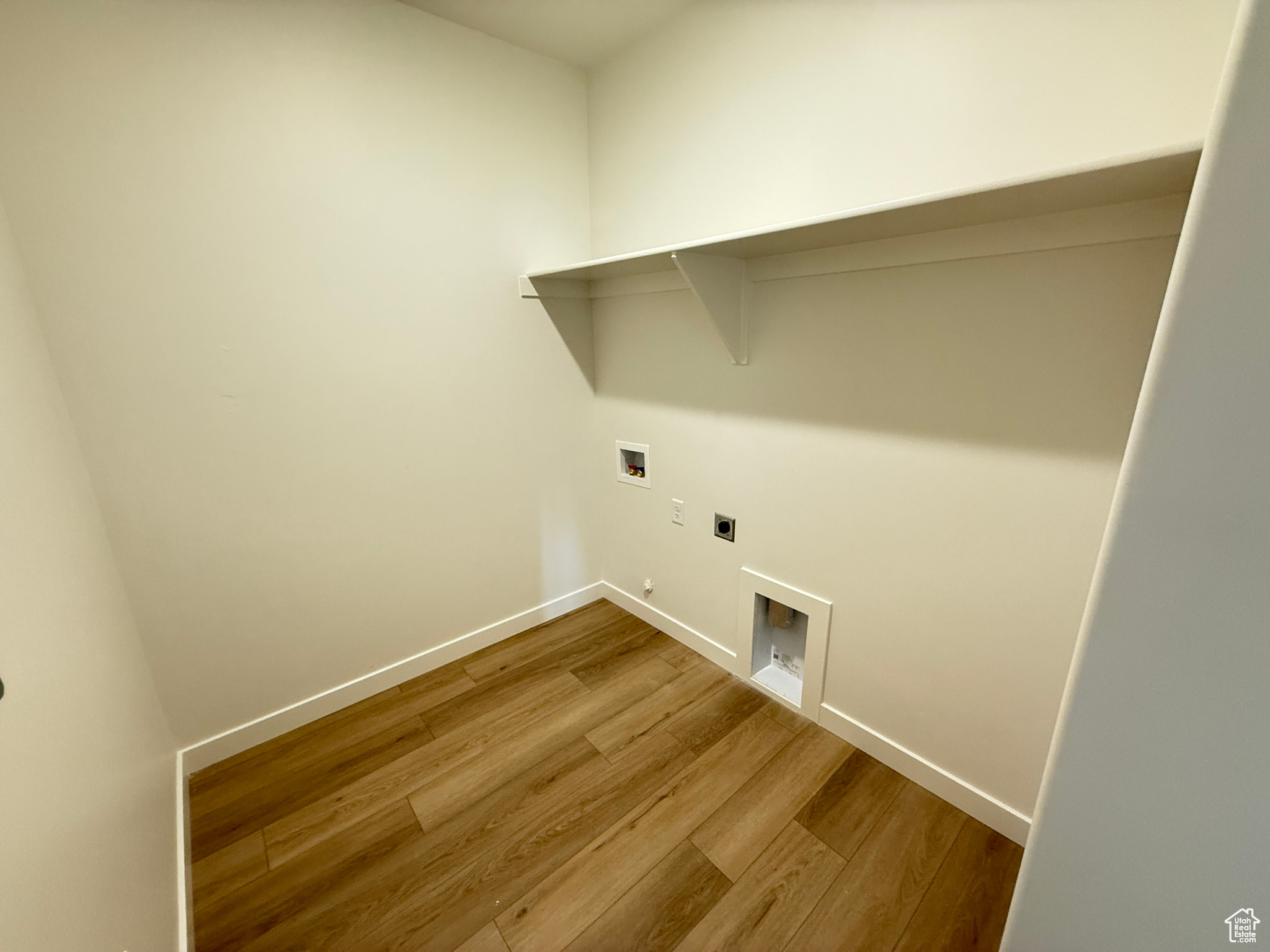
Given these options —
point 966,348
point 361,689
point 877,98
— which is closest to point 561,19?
point 877,98

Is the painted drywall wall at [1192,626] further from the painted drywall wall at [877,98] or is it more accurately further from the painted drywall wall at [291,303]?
the painted drywall wall at [291,303]

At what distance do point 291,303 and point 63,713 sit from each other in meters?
1.22

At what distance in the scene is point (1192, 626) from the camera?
0.49 m

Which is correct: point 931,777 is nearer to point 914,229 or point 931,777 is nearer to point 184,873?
point 914,229

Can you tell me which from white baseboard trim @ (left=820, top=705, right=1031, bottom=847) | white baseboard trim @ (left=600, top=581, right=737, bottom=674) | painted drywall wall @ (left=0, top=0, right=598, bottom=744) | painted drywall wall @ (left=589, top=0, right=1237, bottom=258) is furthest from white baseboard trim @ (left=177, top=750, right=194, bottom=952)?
painted drywall wall @ (left=589, top=0, right=1237, bottom=258)

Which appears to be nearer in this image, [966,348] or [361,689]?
[966,348]

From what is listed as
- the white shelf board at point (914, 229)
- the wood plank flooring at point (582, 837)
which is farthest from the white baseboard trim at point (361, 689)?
the white shelf board at point (914, 229)

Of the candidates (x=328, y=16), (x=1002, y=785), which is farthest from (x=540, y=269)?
(x=1002, y=785)

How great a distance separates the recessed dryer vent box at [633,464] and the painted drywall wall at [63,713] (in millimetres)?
1671

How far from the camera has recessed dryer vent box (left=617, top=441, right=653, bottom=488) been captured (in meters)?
2.18

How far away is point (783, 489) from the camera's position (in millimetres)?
1676

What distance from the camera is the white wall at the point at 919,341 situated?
39.2 inches

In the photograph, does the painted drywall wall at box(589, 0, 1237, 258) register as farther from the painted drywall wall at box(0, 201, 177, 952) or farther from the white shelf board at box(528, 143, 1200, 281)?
the painted drywall wall at box(0, 201, 177, 952)

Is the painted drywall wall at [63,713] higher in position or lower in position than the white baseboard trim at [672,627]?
higher
